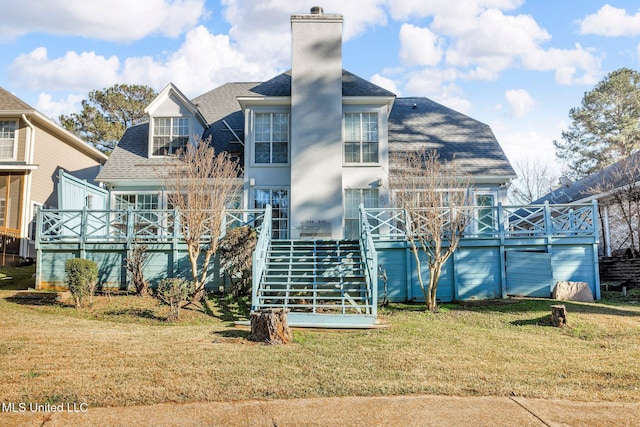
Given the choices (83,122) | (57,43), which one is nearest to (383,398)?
(57,43)

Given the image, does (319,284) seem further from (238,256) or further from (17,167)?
(17,167)

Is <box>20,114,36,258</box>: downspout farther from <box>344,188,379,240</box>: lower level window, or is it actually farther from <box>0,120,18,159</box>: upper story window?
<box>344,188,379,240</box>: lower level window

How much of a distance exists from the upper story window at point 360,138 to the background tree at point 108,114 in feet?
69.5

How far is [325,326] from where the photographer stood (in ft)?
29.0

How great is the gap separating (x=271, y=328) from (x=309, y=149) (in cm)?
799

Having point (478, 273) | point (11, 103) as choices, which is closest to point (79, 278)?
point (478, 273)

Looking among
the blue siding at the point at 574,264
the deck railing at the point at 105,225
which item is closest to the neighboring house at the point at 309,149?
the deck railing at the point at 105,225

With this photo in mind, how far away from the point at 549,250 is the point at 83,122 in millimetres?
29448

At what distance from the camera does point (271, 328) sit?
25.0ft

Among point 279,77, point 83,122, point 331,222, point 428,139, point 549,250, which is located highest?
point 83,122

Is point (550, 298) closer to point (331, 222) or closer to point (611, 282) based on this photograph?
point (611, 282)

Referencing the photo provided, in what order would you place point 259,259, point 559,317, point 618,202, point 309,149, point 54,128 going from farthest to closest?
point 54,128
point 618,202
point 309,149
point 259,259
point 559,317

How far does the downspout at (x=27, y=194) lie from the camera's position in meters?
17.9

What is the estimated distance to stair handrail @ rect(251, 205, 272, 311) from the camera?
381 inches
